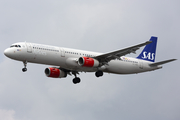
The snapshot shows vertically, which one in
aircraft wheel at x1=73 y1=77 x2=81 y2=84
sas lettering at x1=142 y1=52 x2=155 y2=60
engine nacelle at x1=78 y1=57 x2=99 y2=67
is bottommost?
aircraft wheel at x1=73 y1=77 x2=81 y2=84

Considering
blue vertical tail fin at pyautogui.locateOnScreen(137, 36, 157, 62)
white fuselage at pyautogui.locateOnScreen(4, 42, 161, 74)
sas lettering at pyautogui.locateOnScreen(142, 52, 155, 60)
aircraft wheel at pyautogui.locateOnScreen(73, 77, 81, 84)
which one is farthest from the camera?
sas lettering at pyautogui.locateOnScreen(142, 52, 155, 60)

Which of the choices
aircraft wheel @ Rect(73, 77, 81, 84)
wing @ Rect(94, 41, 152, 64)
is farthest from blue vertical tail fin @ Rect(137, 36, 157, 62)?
aircraft wheel @ Rect(73, 77, 81, 84)

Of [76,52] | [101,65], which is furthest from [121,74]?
[76,52]

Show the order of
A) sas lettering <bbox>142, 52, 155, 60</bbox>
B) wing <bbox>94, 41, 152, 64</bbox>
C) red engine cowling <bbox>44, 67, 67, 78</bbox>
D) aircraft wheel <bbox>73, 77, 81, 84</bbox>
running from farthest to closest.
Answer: sas lettering <bbox>142, 52, 155, 60</bbox> → aircraft wheel <bbox>73, 77, 81, 84</bbox> → red engine cowling <bbox>44, 67, 67, 78</bbox> → wing <bbox>94, 41, 152, 64</bbox>

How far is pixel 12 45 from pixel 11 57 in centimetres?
194

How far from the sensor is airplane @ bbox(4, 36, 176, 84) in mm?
46781

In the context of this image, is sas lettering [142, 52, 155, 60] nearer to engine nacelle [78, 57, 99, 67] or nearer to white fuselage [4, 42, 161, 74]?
white fuselage [4, 42, 161, 74]

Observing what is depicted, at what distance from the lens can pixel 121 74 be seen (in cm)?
5591

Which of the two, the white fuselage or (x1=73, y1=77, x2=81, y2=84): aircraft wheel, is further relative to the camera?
(x1=73, y1=77, x2=81, y2=84): aircraft wheel

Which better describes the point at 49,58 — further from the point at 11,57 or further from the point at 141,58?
the point at 141,58

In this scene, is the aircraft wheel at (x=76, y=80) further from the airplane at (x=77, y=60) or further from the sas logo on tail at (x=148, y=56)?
the sas logo on tail at (x=148, y=56)

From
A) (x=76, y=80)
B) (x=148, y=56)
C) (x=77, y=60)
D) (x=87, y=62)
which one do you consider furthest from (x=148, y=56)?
(x=77, y=60)

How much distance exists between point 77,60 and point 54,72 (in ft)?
21.5

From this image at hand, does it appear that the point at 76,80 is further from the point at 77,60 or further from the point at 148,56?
the point at 148,56
